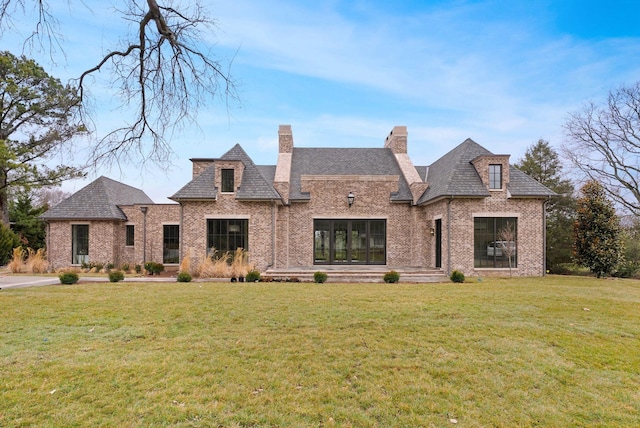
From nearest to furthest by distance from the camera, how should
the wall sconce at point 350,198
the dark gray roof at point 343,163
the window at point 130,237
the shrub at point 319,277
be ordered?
the shrub at point 319,277 → the wall sconce at point 350,198 → the dark gray roof at point 343,163 → the window at point 130,237

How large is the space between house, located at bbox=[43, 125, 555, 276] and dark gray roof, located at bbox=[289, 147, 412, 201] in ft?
0.23

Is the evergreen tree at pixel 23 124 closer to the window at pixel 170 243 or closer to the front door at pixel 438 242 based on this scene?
the window at pixel 170 243

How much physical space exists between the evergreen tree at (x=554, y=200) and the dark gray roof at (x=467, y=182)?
9130mm

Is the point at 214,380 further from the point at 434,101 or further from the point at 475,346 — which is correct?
the point at 434,101

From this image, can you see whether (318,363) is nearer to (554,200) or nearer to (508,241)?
(508,241)

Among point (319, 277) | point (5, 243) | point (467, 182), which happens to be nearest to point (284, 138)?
point (319, 277)

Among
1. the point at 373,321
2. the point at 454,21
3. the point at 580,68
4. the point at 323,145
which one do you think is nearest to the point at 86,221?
the point at 323,145

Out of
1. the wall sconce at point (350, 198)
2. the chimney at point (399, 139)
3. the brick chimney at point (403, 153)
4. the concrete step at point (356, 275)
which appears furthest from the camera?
the chimney at point (399, 139)

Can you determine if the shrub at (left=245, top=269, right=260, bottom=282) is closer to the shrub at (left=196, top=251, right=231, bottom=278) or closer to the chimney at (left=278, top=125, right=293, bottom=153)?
the shrub at (left=196, top=251, right=231, bottom=278)

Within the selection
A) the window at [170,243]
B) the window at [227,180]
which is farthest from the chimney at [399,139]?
the window at [170,243]

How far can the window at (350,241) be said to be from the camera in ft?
59.1

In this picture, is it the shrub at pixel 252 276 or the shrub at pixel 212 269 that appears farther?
the shrub at pixel 212 269

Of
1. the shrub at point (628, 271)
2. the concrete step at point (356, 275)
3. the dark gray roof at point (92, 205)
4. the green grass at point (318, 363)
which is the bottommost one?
the shrub at point (628, 271)

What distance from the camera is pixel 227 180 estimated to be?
16219mm
